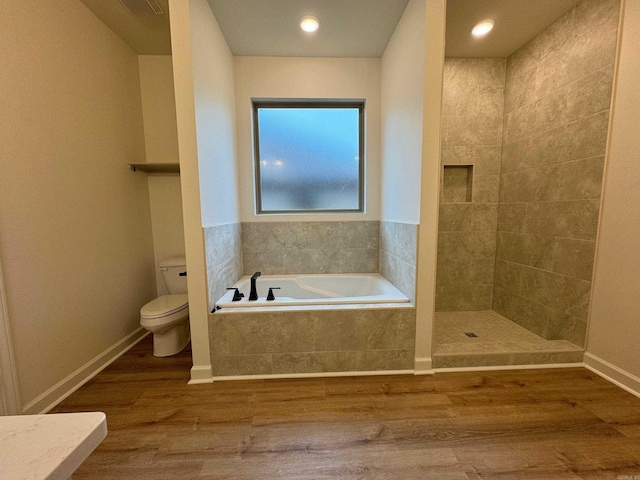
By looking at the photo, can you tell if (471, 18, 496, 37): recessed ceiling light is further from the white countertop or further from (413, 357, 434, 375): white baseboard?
the white countertop

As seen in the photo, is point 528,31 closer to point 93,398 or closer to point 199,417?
point 199,417

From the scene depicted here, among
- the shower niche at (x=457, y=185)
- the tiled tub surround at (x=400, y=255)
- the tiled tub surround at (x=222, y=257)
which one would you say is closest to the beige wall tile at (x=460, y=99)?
the shower niche at (x=457, y=185)

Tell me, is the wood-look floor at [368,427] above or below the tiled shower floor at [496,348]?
below

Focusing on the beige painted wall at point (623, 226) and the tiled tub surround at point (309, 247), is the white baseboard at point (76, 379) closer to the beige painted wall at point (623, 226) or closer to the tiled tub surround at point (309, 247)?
the tiled tub surround at point (309, 247)

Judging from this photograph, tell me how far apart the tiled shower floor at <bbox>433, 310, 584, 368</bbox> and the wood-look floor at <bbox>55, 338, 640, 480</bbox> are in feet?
0.30

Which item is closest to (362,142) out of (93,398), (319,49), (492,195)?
(319,49)

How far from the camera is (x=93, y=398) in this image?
160cm

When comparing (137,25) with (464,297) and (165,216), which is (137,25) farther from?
(464,297)

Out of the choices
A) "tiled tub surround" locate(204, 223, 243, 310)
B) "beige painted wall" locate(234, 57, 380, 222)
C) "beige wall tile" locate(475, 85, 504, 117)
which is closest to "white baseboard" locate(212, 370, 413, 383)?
"tiled tub surround" locate(204, 223, 243, 310)

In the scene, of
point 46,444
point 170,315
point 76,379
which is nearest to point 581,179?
point 46,444

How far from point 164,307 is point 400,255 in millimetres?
1932

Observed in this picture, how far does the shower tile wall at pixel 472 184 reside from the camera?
2457 mm

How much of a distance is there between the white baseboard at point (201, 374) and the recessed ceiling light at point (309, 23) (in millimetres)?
2609

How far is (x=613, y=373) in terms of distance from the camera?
1.70 m
